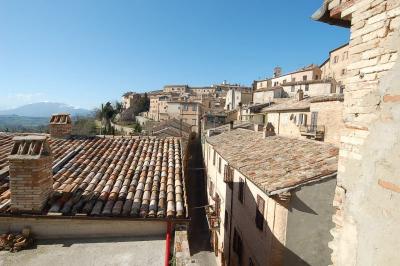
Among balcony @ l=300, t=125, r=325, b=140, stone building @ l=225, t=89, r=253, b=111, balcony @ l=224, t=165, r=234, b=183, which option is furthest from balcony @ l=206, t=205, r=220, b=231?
stone building @ l=225, t=89, r=253, b=111

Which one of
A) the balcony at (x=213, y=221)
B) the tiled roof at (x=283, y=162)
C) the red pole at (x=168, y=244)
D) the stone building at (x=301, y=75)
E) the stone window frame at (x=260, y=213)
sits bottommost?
the balcony at (x=213, y=221)

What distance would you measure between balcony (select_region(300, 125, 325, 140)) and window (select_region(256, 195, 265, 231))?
1458 cm

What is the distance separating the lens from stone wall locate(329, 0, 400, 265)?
9.32 ft

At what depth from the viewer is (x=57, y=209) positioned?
563 centimetres

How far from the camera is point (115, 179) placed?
734cm

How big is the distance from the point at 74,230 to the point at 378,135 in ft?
18.8

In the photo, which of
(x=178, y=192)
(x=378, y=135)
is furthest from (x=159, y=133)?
(x=378, y=135)

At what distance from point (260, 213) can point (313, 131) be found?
50.7 feet

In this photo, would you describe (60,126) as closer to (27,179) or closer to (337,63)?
(27,179)

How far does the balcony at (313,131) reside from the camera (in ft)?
74.7

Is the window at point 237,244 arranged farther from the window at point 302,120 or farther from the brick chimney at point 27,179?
the window at point 302,120

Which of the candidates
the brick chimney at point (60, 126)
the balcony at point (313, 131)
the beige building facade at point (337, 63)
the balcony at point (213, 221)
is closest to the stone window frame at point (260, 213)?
the balcony at point (213, 221)

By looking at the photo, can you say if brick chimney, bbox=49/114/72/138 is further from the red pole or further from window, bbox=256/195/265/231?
window, bbox=256/195/265/231

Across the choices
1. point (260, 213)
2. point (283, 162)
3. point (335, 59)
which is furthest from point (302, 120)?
point (335, 59)
